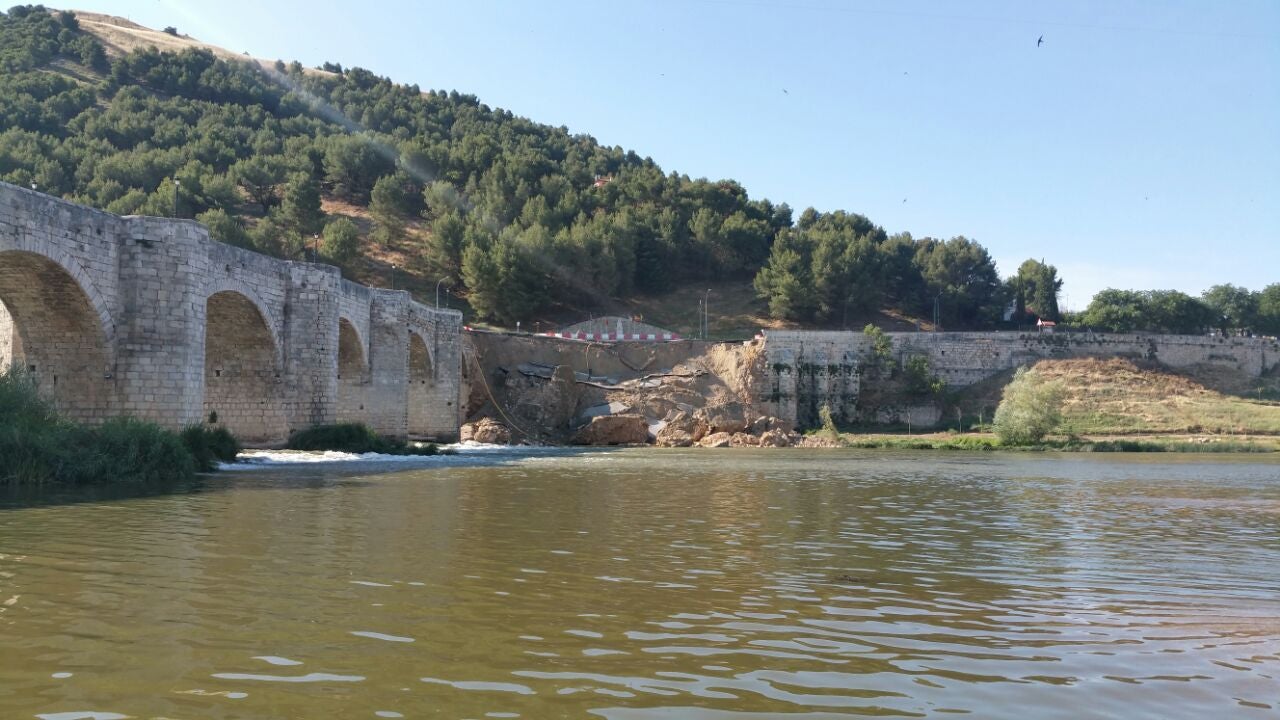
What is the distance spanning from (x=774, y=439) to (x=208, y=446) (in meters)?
26.7

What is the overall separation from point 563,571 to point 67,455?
11.7 metres

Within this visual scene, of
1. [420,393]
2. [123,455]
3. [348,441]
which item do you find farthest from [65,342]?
[420,393]

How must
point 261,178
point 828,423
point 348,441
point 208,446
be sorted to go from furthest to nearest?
1. point 261,178
2. point 828,423
3. point 348,441
4. point 208,446

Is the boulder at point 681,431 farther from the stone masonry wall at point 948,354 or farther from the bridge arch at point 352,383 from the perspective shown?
the bridge arch at point 352,383

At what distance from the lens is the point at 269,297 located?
25.6 meters

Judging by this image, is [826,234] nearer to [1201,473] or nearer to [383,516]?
[1201,473]

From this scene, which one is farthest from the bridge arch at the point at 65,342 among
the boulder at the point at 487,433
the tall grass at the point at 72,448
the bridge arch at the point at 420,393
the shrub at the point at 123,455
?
the boulder at the point at 487,433

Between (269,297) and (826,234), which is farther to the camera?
(826,234)

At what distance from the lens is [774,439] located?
42.5 m

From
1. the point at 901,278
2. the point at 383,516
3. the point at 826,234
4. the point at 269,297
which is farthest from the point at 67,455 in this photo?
the point at 901,278

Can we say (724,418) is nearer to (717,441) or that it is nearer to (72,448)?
(717,441)

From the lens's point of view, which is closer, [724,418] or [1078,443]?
[1078,443]

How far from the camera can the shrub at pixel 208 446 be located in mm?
19728

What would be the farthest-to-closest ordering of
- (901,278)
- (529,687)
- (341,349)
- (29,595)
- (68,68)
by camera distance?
(68,68)
(901,278)
(341,349)
(29,595)
(529,687)
